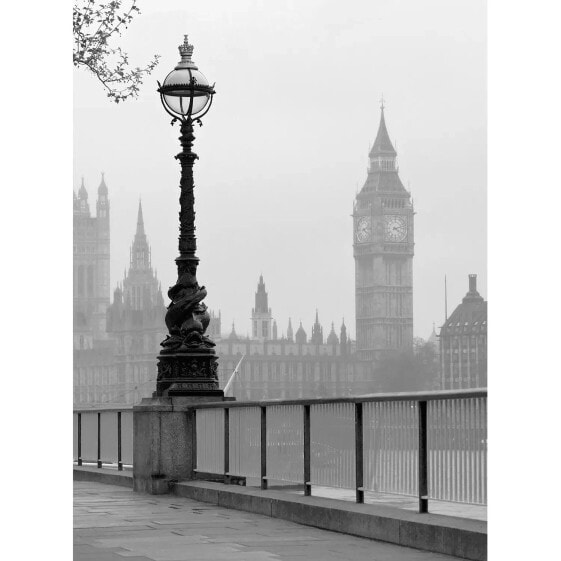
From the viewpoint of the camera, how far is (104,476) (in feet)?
48.4

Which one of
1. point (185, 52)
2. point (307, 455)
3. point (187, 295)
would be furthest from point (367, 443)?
point (185, 52)

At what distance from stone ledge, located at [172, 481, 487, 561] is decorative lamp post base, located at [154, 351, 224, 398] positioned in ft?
5.62

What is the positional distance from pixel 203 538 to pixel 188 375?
15.8 feet

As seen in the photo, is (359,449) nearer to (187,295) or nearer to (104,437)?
(187,295)

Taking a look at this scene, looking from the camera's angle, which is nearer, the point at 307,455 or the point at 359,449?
the point at 359,449

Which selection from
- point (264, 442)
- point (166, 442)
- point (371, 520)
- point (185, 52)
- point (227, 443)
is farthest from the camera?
point (185, 52)

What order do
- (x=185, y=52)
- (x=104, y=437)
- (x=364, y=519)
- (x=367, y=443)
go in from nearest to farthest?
1. (x=364, y=519)
2. (x=367, y=443)
3. (x=185, y=52)
4. (x=104, y=437)

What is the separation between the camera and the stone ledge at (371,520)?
6.75m

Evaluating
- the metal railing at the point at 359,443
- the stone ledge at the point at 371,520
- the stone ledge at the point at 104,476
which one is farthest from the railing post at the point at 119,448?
the stone ledge at the point at 371,520

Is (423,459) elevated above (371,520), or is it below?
above

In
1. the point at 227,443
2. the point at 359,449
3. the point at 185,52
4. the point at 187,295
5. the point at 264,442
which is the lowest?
the point at 227,443
